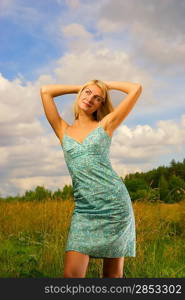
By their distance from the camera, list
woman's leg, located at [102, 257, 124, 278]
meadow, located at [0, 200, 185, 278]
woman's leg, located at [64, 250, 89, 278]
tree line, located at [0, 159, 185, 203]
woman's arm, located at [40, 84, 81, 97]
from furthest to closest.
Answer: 1. tree line, located at [0, 159, 185, 203]
2. meadow, located at [0, 200, 185, 278]
3. woman's arm, located at [40, 84, 81, 97]
4. woman's leg, located at [102, 257, 124, 278]
5. woman's leg, located at [64, 250, 89, 278]

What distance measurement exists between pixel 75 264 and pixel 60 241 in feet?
10.7

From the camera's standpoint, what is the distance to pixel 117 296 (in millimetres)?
3416

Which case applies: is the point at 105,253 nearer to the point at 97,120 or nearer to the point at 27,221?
the point at 97,120

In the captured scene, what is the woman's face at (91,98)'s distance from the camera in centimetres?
349

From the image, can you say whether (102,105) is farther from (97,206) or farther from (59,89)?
(97,206)

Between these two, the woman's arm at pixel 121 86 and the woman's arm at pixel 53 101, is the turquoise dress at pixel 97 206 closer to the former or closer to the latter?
the woman's arm at pixel 53 101

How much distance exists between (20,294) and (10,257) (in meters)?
2.57

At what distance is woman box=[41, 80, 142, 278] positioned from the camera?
3.18 m

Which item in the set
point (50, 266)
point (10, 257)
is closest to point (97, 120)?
point (50, 266)

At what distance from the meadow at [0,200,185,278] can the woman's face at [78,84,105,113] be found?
2.17 metres

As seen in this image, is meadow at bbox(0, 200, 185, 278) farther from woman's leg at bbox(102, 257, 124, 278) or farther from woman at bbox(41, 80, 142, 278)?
woman at bbox(41, 80, 142, 278)

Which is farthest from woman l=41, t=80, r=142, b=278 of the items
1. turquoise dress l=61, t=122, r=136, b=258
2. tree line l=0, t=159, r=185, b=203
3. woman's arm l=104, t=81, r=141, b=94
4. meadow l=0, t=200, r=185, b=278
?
tree line l=0, t=159, r=185, b=203

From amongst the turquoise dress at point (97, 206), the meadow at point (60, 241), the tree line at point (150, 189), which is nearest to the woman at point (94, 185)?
the turquoise dress at point (97, 206)

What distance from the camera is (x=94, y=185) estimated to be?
321 centimetres
